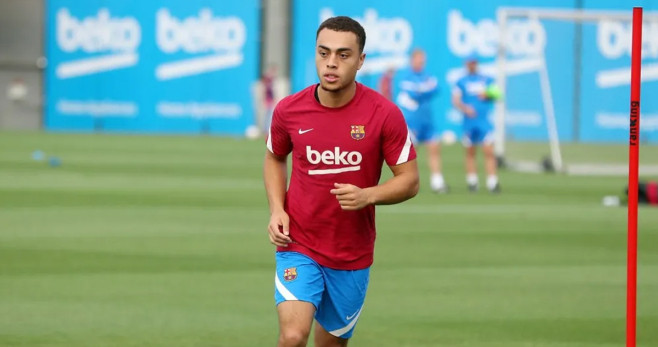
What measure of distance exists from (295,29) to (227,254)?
34790 mm

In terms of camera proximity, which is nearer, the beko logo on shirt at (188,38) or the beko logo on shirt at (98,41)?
the beko logo on shirt at (98,41)

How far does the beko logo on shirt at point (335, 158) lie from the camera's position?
6.80m

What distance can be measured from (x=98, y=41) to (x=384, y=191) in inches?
1639

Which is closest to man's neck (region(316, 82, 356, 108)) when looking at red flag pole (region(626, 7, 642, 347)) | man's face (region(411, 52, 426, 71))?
red flag pole (region(626, 7, 642, 347))

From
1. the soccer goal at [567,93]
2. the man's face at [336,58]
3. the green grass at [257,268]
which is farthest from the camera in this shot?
the soccer goal at [567,93]

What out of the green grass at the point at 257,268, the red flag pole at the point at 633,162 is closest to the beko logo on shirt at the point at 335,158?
the red flag pole at the point at 633,162

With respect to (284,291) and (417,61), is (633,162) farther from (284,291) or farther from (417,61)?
(417,61)

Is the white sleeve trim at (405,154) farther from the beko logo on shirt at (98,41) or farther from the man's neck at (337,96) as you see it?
the beko logo on shirt at (98,41)

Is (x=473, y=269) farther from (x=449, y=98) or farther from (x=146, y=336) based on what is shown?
(x=449, y=98)

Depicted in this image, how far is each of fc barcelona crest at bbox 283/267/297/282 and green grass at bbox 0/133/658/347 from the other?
2.35 meters

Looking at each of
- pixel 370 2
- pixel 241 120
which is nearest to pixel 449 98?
pixel 370 2

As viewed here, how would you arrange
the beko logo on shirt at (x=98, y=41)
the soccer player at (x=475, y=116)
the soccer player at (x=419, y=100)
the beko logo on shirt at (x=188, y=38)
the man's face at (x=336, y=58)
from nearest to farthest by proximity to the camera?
the man's face at (x=336, y=58), the soccer player at (x=475, y=116), the soccer player at (x=419, y=100), the beko logo on shirt at (x=98, y=41), the beko logo on shirt at (x=188, y=38)

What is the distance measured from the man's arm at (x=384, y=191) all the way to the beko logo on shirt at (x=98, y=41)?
41254 millimetres

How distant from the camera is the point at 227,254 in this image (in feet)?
45.2
